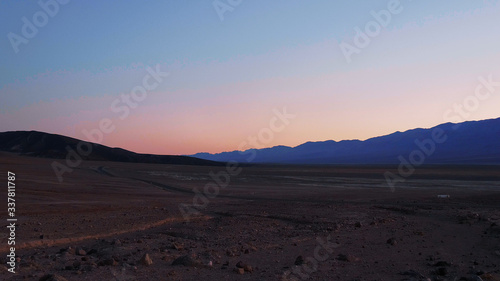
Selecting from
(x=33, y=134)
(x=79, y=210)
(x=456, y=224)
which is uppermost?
(x=33, y=134)

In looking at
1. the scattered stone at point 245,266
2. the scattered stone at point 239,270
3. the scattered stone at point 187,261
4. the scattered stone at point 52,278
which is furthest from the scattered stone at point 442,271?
the scattered stone at point 52,278

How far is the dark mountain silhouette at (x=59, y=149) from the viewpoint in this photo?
118812 mm

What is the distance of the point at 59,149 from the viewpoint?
12044 centimetres

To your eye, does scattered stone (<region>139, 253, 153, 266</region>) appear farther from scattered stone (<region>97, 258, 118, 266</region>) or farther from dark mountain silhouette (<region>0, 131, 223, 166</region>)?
dark mountain silhouette (<region>0, 131, 223, 166</region>)

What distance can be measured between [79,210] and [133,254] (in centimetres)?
900

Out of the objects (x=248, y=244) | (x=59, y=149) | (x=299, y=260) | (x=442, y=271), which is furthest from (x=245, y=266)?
(x=59, y=149)

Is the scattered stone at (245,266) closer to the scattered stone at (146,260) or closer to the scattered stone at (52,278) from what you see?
the scattered stone at (146,260)

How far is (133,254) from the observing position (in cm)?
1000

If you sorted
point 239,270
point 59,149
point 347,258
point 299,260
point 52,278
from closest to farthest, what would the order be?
point 52,278
point 239,270
point 299,260
point 347,258
point 59,149

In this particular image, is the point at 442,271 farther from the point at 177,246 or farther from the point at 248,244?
the point at 177,246

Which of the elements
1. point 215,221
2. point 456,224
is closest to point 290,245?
point 215,221

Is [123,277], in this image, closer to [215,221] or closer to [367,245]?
[367,245]

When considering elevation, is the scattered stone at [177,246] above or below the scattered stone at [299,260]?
above

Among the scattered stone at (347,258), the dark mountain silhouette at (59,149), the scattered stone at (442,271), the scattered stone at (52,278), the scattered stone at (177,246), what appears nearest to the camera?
the scattered stone at (52,278)
